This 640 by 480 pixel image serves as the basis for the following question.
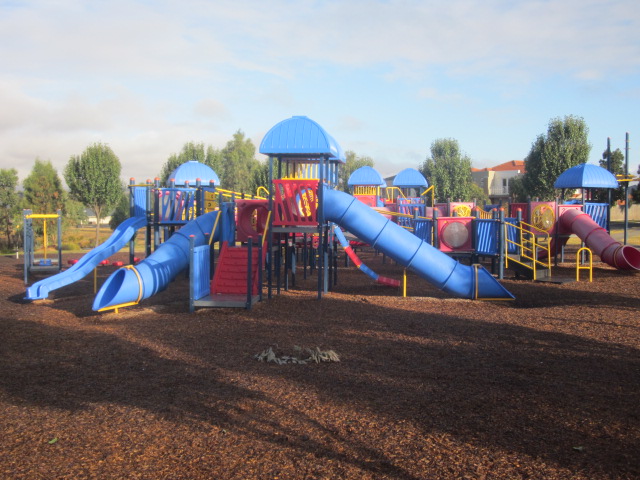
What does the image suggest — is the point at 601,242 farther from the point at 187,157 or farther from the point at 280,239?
the point at 187,157

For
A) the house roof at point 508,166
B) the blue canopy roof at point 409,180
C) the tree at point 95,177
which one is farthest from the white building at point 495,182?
the tree at point 95,177

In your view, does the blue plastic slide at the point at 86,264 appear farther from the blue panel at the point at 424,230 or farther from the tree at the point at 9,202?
the tree at the point at 9,202

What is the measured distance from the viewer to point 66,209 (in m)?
42.5

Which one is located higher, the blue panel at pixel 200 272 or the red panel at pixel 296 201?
the red panel at pixel 296 201

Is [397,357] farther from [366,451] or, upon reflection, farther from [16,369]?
[16,369]

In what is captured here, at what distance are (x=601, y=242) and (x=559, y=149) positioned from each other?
25.5m

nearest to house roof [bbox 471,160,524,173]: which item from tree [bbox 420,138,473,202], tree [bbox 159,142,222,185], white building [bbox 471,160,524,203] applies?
white building [bbox 471,160,524,203]

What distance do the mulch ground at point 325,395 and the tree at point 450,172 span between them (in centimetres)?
5080

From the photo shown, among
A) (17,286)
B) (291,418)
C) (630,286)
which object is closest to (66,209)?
(17,286)

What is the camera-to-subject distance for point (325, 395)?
660 centimetres

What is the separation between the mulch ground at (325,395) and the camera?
476 cm

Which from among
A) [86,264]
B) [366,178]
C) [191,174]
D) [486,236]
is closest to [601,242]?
[486,236]

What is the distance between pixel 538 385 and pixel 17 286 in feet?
55.2

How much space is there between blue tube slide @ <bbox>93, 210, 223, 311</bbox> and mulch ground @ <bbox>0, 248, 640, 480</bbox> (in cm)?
45
